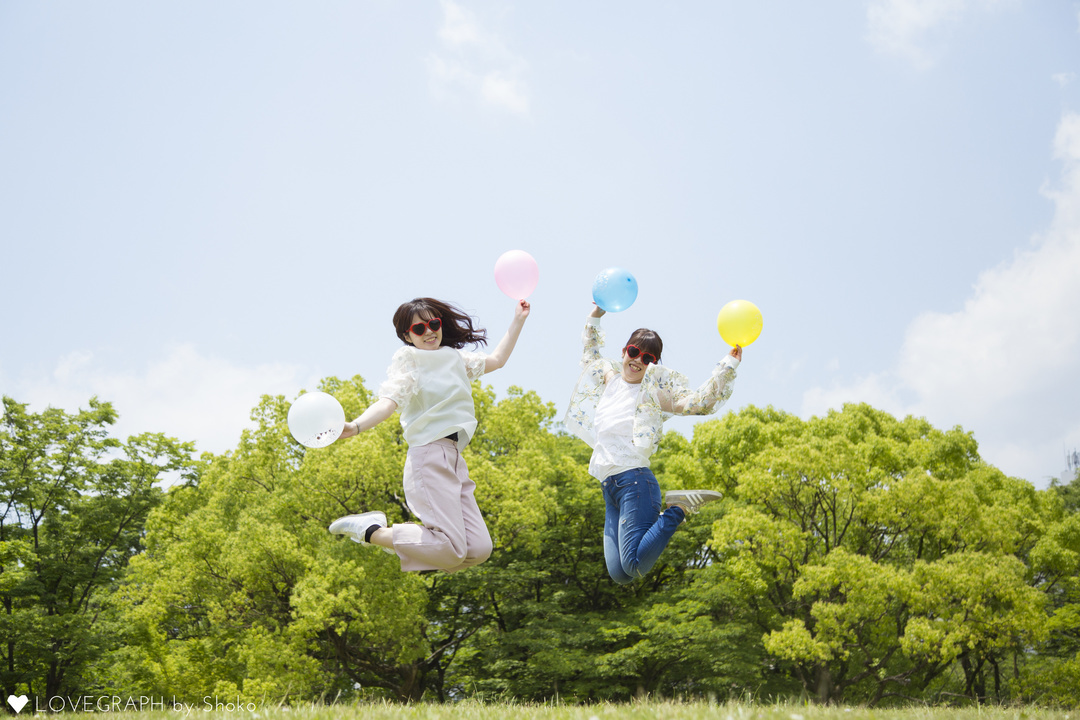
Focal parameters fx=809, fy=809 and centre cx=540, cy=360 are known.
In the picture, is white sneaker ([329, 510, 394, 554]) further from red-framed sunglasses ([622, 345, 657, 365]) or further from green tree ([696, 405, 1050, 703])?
green tree ([696, 405, 1050, 703])

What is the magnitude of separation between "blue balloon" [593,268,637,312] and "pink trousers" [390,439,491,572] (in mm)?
1919

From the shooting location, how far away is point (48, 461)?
22422 millimetres

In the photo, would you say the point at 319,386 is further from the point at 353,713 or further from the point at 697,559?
the point at 353,713

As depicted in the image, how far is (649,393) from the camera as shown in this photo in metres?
6.45

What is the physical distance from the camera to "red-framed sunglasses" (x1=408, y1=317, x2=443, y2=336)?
563 centimetres

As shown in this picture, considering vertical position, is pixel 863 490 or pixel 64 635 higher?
pixel 863 490

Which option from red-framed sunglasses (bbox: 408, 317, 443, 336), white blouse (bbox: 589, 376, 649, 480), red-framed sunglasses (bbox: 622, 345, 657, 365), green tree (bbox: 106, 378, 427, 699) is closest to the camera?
red-framed sunglasses (bbox: 408, 317, 443, 336)

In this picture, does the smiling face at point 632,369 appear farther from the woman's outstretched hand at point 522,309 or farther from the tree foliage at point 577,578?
the tree foliage at point 577,578

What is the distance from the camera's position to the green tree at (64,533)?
20328 mm

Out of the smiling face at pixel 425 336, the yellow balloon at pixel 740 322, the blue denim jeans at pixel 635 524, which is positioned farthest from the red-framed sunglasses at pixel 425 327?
the yellow balloon at pixel 740 322

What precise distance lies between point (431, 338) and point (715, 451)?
18.3m

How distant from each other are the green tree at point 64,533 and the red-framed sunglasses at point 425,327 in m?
18.7

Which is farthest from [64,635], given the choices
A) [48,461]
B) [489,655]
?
[489,655]

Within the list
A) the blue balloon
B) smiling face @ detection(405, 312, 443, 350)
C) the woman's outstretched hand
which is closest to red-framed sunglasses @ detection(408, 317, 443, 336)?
smiling face @ detection(405, 312, 443, 350)
